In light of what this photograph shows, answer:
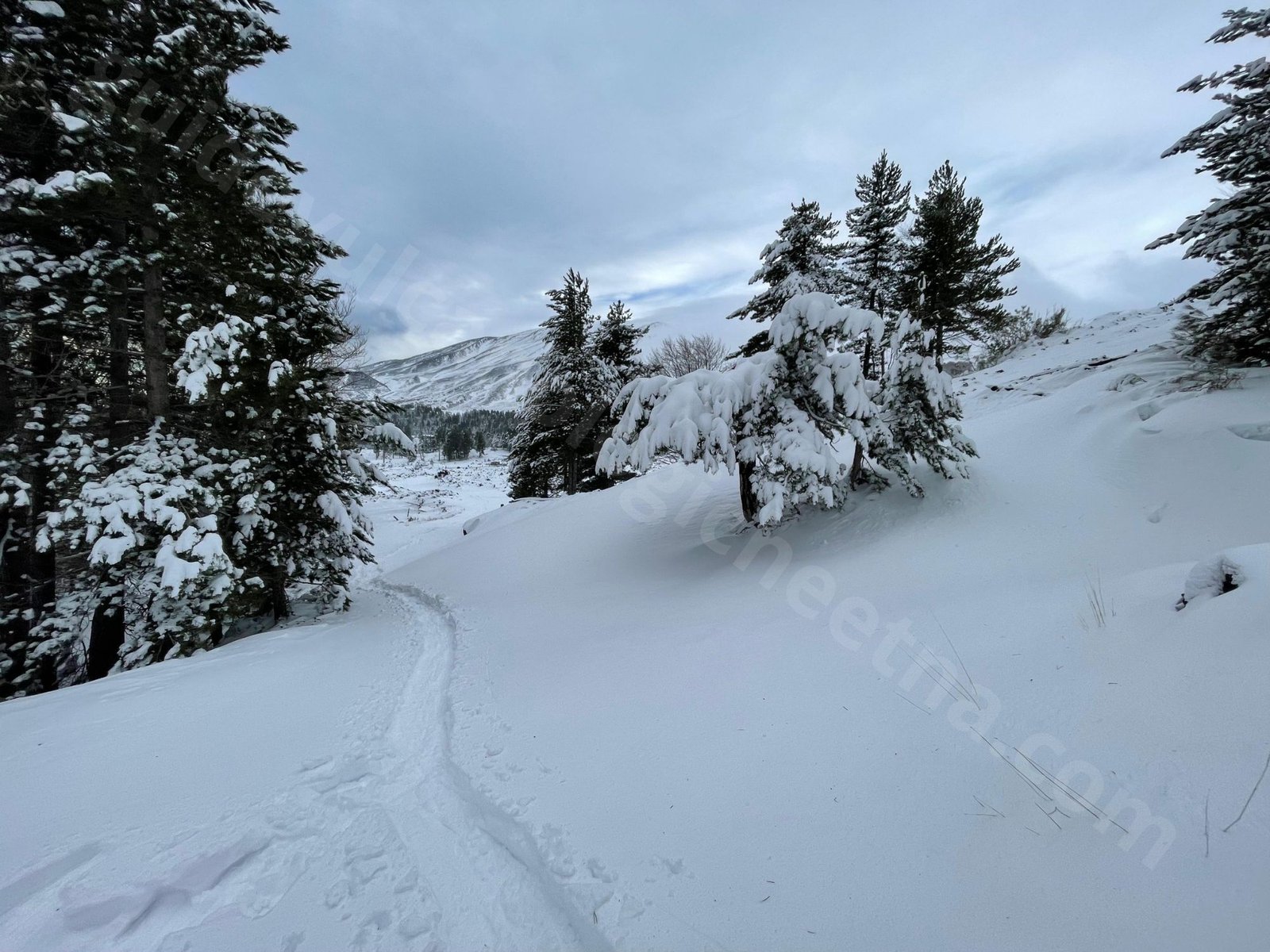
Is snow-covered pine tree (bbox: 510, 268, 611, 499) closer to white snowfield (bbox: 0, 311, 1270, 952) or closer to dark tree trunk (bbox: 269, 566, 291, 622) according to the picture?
dark tree trunk (bbox: 269, 566, 291, 622)

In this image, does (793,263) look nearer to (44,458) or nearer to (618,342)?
(618,342)

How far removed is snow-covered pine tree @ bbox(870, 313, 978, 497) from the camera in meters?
6.82

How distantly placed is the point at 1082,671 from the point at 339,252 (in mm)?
12839

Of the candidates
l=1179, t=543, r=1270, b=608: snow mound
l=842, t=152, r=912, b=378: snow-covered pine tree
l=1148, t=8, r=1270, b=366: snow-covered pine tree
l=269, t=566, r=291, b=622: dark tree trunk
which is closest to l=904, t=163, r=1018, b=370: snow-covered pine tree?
l=842, t=152, r=912, b=378: snow-covered pine tree

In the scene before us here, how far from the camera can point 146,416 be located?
23.6 ft

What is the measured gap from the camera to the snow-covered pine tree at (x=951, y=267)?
50.5ft

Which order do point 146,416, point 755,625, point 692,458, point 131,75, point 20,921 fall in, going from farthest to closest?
point 146,416, point 692,458, point 131,75, point 755,625, point 20,921

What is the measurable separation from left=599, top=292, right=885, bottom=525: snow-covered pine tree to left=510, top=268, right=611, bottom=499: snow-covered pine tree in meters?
10.9

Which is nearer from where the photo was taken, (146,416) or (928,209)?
(146,416)

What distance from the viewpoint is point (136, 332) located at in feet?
24.3

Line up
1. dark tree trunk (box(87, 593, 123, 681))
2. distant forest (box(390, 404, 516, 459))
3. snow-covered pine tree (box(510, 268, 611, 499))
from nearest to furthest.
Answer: dark tree trunk (box(87, 593, 123, 681)) → snow-covered pine tree (box(510, 268, 611, 499)) → distant forest (box(390, 404, 516, 459))

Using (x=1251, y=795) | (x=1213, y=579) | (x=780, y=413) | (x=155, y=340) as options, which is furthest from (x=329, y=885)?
(x=155, y=340)

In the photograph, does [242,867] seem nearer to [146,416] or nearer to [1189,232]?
[146,416]

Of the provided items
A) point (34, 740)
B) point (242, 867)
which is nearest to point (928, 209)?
point (242, 867)
